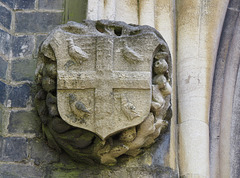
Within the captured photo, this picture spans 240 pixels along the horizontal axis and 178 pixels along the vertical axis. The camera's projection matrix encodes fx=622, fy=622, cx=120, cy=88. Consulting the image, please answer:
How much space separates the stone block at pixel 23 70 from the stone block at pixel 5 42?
0.08m

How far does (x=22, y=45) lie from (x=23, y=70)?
0.54 feet

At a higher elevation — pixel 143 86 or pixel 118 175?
pixel 143 86

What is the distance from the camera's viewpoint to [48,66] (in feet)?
9.70

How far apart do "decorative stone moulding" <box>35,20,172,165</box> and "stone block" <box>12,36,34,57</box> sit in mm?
413

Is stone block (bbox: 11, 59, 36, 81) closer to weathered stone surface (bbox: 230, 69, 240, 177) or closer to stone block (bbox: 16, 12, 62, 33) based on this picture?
stone block (bbox: 16, 12, 62, 33)

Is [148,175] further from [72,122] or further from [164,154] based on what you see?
[72,122]

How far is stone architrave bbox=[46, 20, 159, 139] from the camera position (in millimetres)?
2799

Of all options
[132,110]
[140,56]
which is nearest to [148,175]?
[132,110]

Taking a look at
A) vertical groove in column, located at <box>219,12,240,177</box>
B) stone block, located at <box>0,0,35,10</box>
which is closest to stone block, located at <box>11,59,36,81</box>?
stone block, located at <box>0,0,35,10</box>

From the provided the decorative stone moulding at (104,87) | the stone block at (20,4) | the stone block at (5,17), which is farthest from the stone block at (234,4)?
the stone block at (5,17)

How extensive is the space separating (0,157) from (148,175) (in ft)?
2.42

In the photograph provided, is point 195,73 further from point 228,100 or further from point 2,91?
point 2,91

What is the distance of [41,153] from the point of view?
10.2 ft

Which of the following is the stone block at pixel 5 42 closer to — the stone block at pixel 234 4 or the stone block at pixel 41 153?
the stone block at pixel 41 153
